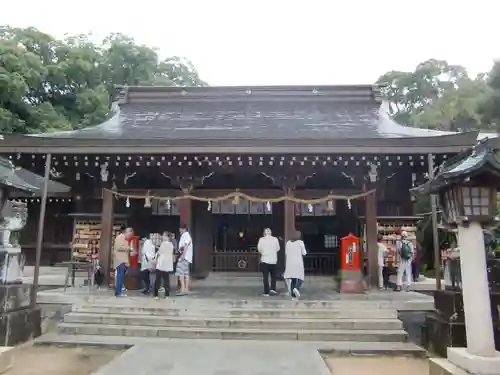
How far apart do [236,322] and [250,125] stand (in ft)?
21.8

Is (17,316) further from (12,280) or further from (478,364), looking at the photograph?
(478,364)

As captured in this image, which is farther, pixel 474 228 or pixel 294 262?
pixel 294 262

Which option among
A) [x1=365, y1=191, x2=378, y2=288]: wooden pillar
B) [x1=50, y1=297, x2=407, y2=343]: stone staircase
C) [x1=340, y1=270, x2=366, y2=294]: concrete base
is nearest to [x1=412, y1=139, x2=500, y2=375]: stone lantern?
[x1=50, y1=297, x2=407, y2=343]: stone staircase

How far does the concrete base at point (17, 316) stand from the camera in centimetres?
711

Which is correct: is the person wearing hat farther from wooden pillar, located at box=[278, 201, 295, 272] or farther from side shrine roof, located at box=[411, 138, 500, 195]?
side shrine roof, located at box=[411, 138, 500, 195]

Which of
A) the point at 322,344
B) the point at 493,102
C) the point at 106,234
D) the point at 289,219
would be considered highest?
the point at 493,102

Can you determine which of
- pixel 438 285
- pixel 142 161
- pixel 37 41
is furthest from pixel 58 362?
pixel 37 41

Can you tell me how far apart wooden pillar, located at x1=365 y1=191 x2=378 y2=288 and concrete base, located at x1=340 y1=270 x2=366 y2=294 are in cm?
69

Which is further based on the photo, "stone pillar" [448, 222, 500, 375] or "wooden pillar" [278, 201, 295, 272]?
"wooden pillar" [278, 201, 295, 272]

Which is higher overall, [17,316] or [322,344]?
[17,316]

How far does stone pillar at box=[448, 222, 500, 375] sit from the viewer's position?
13.9 feet

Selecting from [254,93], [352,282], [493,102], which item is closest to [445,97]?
[493,102]

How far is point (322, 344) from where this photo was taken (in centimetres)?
728

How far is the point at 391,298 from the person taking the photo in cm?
920
